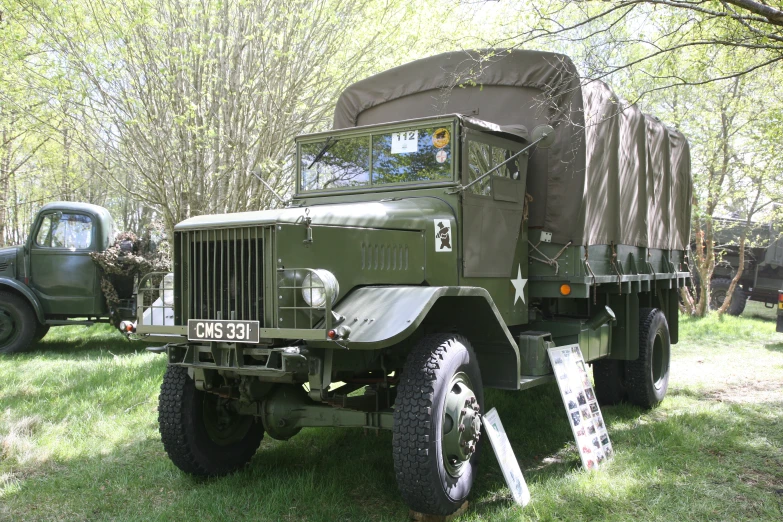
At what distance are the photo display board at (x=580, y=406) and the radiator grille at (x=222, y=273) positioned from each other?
2353 mm

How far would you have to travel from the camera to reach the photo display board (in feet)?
15.5

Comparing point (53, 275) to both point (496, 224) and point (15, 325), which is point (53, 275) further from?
point (496, 224)

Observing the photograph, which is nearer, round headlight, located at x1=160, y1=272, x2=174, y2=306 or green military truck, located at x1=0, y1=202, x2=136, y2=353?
round headlight, located at x1=160, y1=272, x2=174, y2=306

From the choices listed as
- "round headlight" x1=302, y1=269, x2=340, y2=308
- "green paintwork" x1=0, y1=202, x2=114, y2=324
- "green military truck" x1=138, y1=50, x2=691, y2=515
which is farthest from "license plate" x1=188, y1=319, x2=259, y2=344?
"green paintwork" x1=0, y1=202, x2=114, y2=324

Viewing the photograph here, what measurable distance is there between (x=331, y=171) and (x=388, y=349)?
1.68m

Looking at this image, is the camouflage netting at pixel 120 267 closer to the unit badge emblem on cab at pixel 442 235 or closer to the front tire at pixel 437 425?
the unit badge emblem on cab at pixel 442 235

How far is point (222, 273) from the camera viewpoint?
147 inches

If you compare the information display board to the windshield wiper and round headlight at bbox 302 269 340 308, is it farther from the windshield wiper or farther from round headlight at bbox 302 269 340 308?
the windshield wiper

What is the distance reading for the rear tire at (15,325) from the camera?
9539 millimetres

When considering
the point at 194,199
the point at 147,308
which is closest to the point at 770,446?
the point at 147,308

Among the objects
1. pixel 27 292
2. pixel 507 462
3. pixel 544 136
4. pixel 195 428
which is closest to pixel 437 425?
pixel 507 462

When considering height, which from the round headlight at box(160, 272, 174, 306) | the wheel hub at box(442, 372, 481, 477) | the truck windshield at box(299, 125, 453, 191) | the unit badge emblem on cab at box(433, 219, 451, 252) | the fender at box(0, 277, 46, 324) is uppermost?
the truck windshield at box(299, 125, 453, 191)

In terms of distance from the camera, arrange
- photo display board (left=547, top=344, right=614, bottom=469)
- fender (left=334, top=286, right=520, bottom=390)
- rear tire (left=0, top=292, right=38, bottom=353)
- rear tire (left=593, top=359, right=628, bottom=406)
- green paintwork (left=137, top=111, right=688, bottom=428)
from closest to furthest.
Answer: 1. fender (left=334, top=286, right=520, bottom=390)
2. green paintwork (left=137, top=111, right=688, bottom=428)
3. photo display board (left=547, top=344, right=614, bottom=469)
4. rear tire (left=593, top=359, right=628, bottom=406)
5. rear tire (left=0, top=292, right=38, bottom=353)

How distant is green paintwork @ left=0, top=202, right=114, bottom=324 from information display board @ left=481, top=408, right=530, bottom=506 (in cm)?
741
